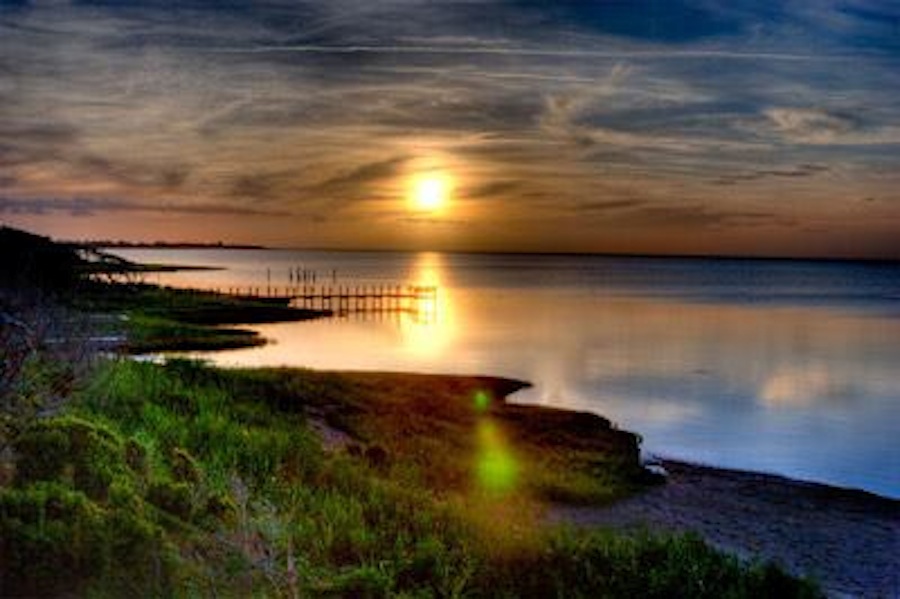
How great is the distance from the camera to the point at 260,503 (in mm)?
11023

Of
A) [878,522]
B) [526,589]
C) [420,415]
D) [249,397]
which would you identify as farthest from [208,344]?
[526,589]

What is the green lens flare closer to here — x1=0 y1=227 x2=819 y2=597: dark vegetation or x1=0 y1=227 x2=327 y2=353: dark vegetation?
x1=0 y1=227 x2=819 y2=597: dark vegetation

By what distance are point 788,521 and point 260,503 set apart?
1513cm

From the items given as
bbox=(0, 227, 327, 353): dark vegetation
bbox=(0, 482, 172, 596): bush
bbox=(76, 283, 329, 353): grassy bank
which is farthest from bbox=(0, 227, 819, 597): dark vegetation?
bbox=(76, 283, 329, 353): grassy bank

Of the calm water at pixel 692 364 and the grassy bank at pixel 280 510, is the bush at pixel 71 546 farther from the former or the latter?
the calm water at pixel 692 364

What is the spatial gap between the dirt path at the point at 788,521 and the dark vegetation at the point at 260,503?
4.15ft

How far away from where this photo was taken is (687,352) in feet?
234

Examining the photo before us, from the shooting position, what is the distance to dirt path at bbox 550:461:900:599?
18000 millimetres

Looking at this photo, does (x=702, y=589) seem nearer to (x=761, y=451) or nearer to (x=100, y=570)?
(x=100, y=570)

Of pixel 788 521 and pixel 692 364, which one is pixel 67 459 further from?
pixel 692 364

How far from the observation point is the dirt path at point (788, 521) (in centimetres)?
1800

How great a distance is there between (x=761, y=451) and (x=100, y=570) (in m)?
31.3

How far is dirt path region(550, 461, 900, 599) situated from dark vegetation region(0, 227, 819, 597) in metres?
1.26

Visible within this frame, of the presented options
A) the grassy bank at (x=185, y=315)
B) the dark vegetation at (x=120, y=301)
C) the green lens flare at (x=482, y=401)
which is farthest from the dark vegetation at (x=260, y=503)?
the grassy bank at (x=185, y=315)
